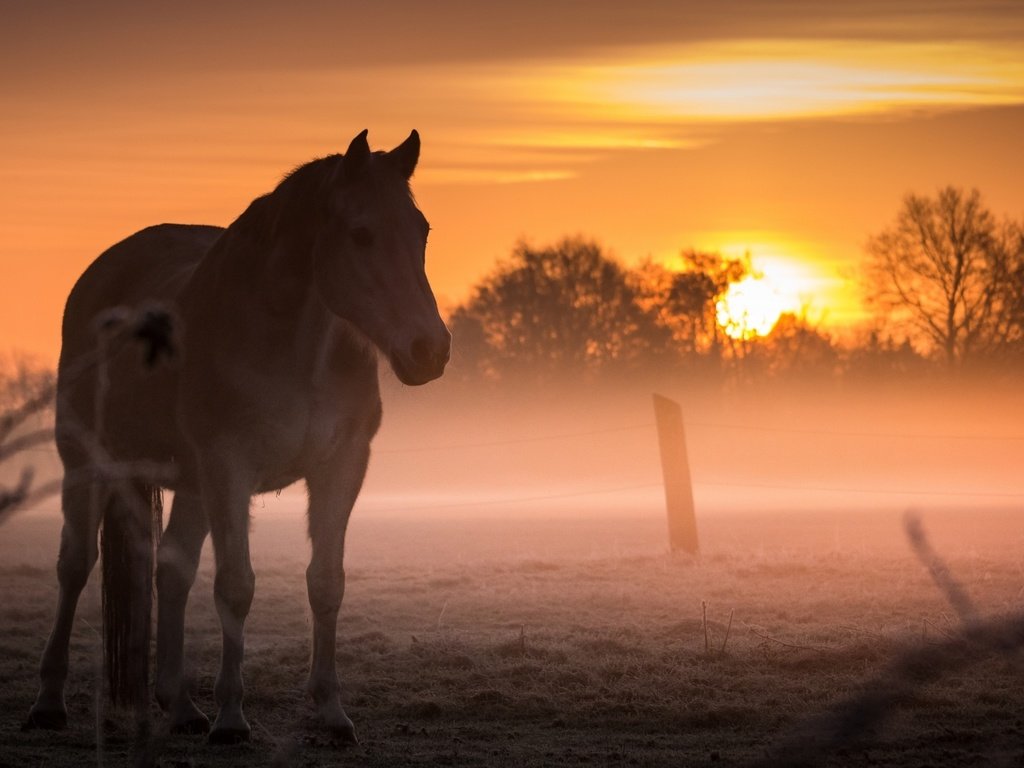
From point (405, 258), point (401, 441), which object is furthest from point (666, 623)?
point (401, 441)

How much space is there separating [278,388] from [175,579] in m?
1.34

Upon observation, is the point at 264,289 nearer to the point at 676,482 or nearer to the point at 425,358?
the point at 425,358

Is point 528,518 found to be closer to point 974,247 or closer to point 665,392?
point 665,392

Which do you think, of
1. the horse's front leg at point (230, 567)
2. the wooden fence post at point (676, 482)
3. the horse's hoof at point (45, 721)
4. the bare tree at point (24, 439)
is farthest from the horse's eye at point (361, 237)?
the wooden fence post at point (676, 482)

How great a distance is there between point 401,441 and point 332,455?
120ft

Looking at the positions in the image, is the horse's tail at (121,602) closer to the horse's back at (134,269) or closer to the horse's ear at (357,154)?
the horse's back at (134,269)

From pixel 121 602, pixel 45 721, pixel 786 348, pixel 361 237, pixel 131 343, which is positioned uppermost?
pixel 786 348

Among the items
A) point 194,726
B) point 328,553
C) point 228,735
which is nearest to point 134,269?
point 328,553

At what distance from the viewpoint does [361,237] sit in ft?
18.0

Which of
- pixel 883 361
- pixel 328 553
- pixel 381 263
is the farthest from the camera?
pixel 883 361

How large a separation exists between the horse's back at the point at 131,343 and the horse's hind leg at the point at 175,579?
13.6 inches

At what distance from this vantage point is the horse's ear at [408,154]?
18.9 ft

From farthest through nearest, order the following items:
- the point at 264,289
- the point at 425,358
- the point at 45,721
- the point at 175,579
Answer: the point at 175,579 → the point at 45,721 → the point at 264,289 → the point at 425,358

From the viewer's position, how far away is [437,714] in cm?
624
